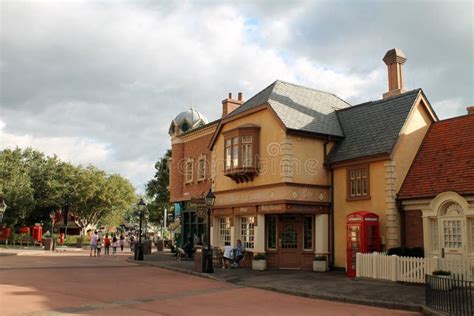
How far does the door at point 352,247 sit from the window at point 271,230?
14.8 feet

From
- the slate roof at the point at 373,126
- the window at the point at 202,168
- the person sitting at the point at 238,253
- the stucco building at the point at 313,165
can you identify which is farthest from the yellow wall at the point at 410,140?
the window at the point at 202,168

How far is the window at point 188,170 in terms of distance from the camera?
106ft

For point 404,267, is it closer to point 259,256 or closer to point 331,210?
point 331,210

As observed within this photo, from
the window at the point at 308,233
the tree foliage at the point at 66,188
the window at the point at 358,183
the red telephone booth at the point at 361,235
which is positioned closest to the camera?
the red telephone booth at the point at 361,235

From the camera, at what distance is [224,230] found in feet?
88.1

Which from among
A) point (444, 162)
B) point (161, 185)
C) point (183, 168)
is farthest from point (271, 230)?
point (161, 185)

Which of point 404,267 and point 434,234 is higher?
point 434,234

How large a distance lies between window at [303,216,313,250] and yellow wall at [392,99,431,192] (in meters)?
4.82

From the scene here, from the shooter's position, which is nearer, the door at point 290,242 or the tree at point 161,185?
the door at point 290,242

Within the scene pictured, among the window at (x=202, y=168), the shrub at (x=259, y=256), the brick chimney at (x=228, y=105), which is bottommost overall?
the shrub at (x=259, y=256)

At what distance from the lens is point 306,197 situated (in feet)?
72.2

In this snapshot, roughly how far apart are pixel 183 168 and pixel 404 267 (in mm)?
19907

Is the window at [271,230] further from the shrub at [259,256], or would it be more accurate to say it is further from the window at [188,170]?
the window at [188,170]

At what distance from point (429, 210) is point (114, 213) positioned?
55017 mm
